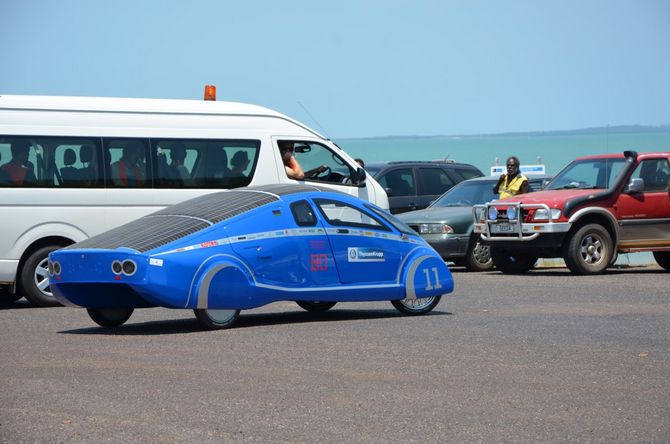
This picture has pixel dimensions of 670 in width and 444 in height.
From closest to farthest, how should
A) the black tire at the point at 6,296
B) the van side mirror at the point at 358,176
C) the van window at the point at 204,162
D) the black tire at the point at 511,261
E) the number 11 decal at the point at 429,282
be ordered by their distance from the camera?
the number 11 decal at the point at 429,282
the van window at the point at 204,162
the black tire at the point at 6,296
the van side mirror at the point at 358,176
the black tire at the point at 511,261

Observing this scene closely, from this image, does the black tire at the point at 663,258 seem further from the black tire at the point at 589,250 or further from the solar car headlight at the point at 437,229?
the solar car headlight at the point at 437,229

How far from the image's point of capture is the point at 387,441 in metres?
7.27

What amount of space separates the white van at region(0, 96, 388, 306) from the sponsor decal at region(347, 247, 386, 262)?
4155 millimetres

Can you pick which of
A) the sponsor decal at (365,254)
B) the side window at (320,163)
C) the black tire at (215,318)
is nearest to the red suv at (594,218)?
the side window at (320,163)

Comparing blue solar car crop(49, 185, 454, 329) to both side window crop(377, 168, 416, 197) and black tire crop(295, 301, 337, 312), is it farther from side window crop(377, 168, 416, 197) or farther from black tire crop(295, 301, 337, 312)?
side window crop(377, 168, 416, 197)

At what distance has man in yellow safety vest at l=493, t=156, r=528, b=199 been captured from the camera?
864 inches

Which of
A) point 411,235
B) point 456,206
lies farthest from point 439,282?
point 456,206

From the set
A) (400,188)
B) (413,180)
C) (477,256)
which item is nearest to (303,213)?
(477,256)

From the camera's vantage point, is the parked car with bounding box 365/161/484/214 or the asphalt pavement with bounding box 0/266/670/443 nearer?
the asphalt pavement with bounding box 0/266/670/443

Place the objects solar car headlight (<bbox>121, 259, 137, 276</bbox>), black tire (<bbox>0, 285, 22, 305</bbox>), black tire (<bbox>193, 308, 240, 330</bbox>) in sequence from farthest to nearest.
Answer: black tire (<bbox>0, 285, 22, 305</bbox>) → black tire (<bbox>193, 308, 240, 330</bbox>) → solar car headlight (<bbox>121, 259, 137, 276</bbox>)

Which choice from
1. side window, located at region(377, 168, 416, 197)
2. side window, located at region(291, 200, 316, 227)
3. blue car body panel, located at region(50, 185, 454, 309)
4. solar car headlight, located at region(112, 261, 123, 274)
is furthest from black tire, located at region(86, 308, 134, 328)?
side window, located at region(377, 168, 416, 197)

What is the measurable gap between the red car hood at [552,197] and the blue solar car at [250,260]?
6300 mm

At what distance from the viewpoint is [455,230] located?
2175 centimetres

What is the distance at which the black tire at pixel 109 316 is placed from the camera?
529 inches
